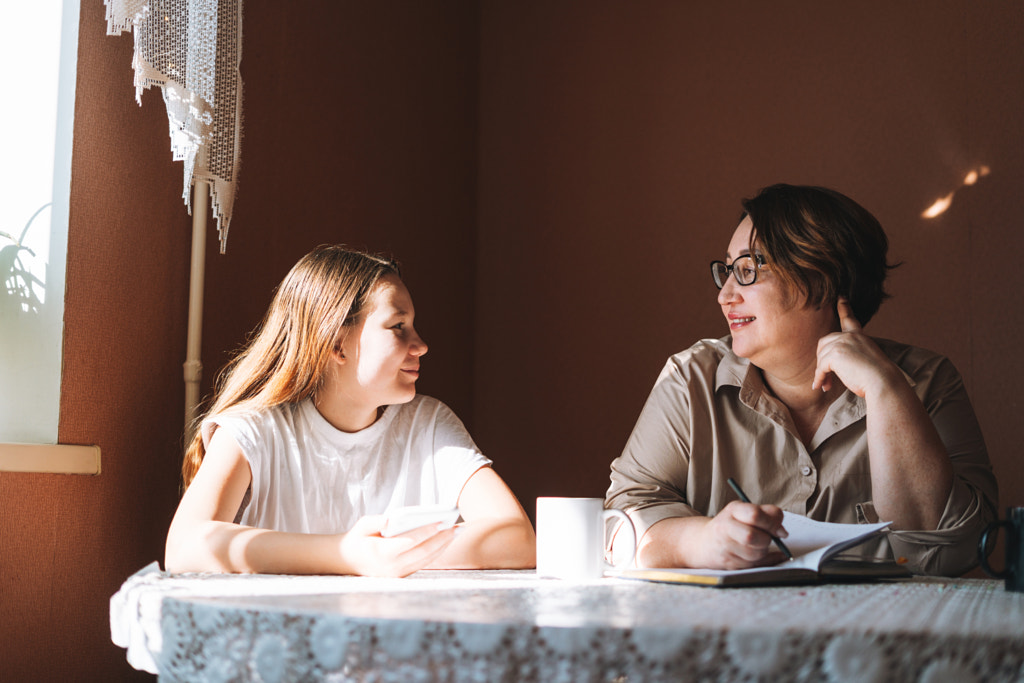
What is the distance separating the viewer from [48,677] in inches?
59.1

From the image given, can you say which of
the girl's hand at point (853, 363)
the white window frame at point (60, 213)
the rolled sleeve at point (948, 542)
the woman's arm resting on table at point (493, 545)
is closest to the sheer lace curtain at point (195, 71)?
the white window frame at point (60, 213)

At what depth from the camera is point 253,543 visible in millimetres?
1153

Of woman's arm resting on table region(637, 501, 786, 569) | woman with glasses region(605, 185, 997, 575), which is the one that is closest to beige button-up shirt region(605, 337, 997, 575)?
woman with glasses region(605, 185, 997, 575)

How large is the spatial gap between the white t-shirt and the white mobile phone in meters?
0.49

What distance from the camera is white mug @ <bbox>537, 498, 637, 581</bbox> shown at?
1.04 metres

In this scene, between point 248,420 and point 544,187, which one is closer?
point 248,420

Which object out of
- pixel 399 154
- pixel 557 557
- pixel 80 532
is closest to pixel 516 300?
pixel 399 154

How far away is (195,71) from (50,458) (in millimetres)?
724

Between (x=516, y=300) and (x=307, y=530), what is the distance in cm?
162

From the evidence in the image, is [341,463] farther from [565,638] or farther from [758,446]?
[565,638]

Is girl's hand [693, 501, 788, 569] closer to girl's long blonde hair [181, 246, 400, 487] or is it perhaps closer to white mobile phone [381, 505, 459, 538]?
white mobile phone [381, 505, 459, 538]

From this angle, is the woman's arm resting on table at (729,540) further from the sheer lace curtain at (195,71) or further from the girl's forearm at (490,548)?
the sheer lace curtain at (195,71)

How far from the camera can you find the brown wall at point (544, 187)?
1.70 m

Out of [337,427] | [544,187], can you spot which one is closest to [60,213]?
[337,427]
